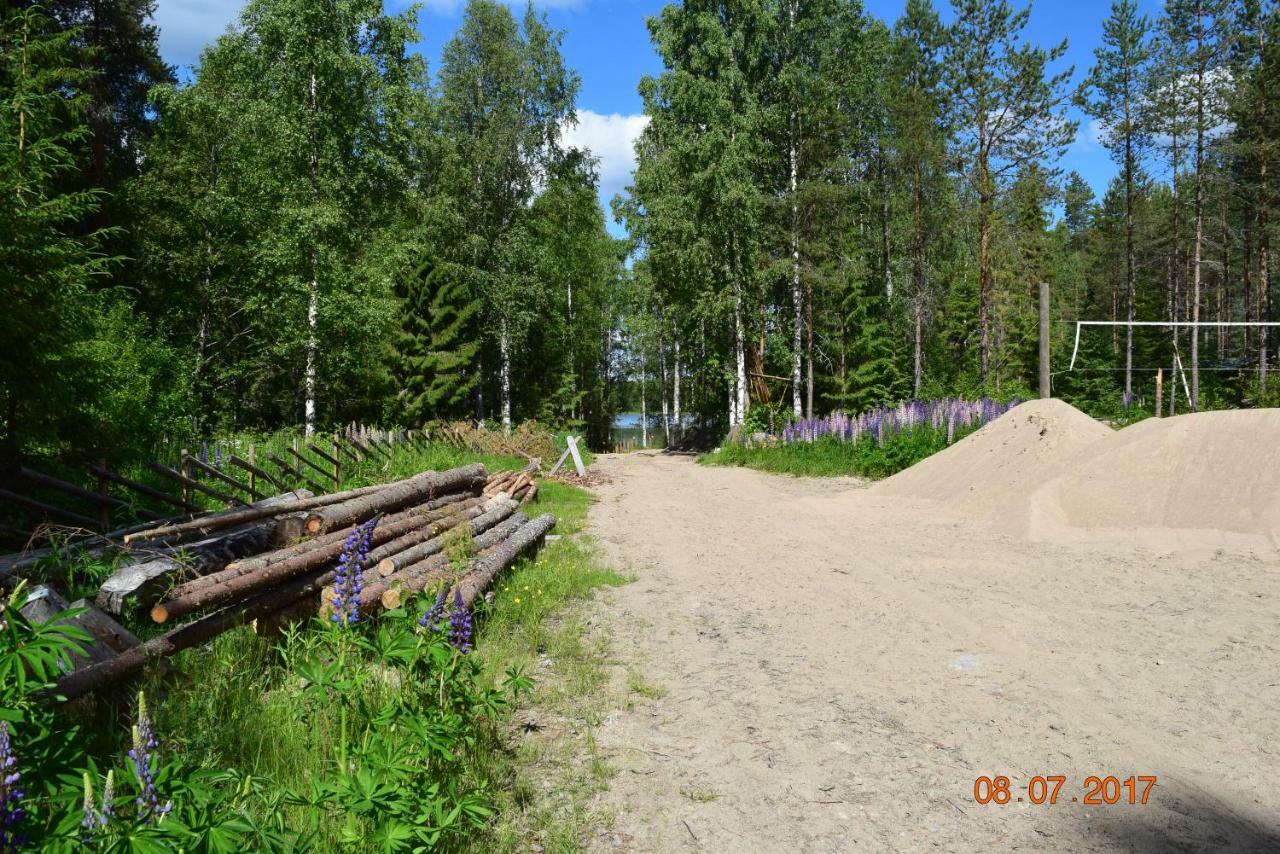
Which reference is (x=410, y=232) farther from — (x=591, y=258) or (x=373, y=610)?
(x=373, y=610)

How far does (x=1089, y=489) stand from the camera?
995 centimetres

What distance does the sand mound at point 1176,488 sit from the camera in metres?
8.44

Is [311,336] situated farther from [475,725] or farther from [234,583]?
[475,725]

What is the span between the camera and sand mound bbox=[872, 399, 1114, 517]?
11.1 metres

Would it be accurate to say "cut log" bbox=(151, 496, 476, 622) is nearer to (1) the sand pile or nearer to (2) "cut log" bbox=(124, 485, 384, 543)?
(2) "cut log" bbox=(124, 485, 384, 543)

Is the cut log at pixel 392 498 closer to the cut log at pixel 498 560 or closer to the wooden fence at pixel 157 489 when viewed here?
the cut log at pixel 498 560

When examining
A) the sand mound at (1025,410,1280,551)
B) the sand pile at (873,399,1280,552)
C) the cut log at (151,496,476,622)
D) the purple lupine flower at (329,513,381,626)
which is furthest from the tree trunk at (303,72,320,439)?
the sand mound at (1025,410,1280,551)

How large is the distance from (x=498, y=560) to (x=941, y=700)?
14.3 feet

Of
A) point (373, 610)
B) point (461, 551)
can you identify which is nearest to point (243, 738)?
point (373, 610)

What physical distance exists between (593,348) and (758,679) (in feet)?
132

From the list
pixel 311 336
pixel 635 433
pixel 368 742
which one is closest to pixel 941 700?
pixel 368 742

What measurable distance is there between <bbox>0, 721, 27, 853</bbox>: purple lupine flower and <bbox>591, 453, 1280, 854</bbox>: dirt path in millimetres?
2138

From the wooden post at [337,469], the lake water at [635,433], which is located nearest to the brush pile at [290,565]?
the wooden post at [337,469]

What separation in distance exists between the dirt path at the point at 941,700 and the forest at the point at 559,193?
11.1m
